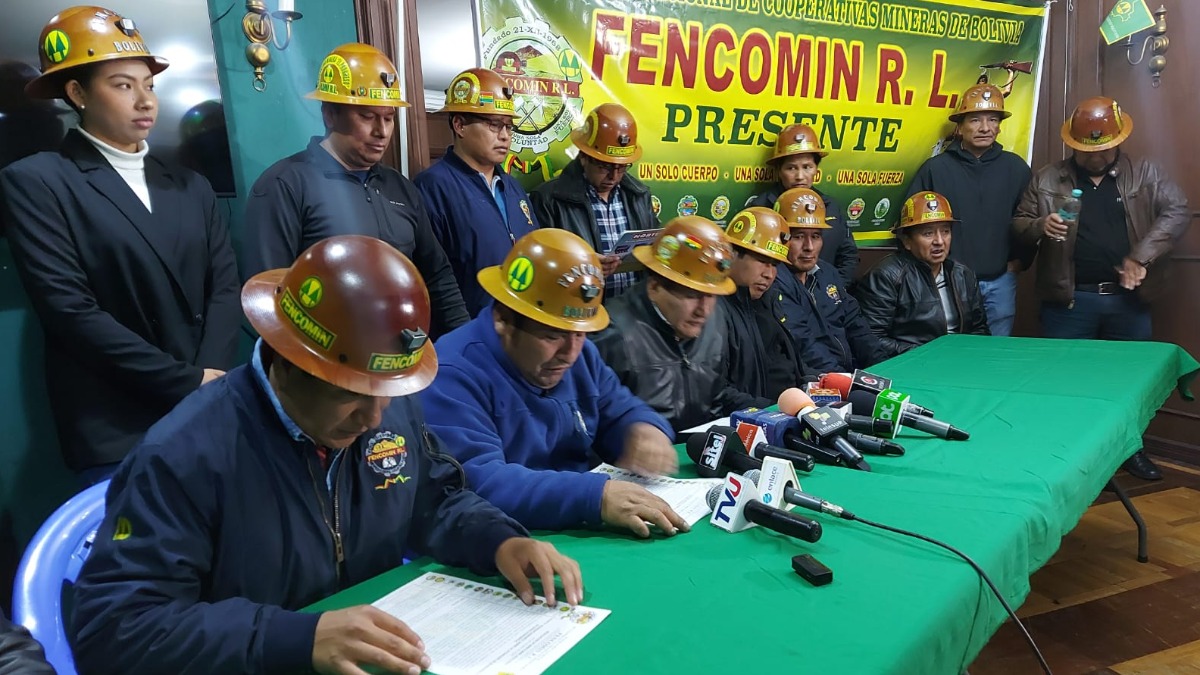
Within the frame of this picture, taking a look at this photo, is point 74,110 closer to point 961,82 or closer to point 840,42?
point 840,42

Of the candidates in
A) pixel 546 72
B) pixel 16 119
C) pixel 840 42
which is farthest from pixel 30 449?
pixel 840 42

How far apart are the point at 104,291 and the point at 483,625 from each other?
4.87 ft

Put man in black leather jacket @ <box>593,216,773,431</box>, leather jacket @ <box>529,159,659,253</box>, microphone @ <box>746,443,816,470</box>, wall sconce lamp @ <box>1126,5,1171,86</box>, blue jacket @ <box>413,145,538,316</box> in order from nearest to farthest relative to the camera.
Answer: microphone @ <box>746,443,816,470</box> < man in black leather jacket @ <box>593,216,773,431</box> < blue jacket @ <box>413,145,538,316</box> < leather jacket @ <box>529,159,659,253</box> < wall sconce lamp @ <box>1126,5,1171,86</box>

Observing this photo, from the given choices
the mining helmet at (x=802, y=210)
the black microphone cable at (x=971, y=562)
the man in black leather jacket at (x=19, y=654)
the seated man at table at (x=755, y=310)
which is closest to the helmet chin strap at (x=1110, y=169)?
the mining helmet at (x=802, y=210)

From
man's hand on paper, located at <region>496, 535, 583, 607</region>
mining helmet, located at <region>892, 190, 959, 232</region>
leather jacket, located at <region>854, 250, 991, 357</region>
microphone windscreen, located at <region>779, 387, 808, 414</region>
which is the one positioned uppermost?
mining helmet, located at <region>892, 190, 959, 232</region>

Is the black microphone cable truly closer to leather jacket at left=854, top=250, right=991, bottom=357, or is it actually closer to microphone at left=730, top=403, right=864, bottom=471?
microphone at left=730, top=403, right=864, bottom=471

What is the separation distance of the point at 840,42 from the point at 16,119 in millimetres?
3697

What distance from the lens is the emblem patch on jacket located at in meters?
1.17

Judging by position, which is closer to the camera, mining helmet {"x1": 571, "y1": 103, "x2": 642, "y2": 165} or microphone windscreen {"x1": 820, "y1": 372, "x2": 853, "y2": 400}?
microphone windscreen {"x1": 820, "y1": 372, "x2": 853, "y2": 400}

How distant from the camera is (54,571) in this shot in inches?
45.5

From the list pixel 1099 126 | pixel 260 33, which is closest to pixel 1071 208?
pixel 1099 126

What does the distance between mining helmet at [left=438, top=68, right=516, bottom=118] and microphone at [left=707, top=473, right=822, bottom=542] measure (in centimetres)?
183

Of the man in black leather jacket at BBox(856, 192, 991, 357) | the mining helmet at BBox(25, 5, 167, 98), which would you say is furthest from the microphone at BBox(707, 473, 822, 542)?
the man in black leather jacket at BBox(856, 192, 991, 357)

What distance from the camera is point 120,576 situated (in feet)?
2.97
